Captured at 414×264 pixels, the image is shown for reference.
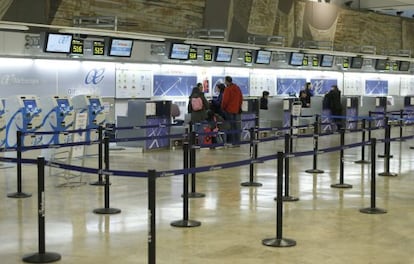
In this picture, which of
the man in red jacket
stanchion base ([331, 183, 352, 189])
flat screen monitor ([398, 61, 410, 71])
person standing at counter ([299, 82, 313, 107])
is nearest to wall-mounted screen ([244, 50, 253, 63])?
person standing at counter ([299, 82, 313, 107])

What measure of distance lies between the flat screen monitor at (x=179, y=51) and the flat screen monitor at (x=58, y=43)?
12.0ft

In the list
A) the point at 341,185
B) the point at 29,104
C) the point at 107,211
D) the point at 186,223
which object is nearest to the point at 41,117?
the point at 29,104

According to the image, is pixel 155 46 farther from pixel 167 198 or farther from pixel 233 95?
pixel 167 198

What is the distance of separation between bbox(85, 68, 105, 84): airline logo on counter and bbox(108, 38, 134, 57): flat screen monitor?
20.6 inches

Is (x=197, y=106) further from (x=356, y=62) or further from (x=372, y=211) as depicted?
(x=356, y=62)

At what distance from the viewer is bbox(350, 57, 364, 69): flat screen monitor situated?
26.0 m

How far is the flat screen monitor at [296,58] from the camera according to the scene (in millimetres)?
22545

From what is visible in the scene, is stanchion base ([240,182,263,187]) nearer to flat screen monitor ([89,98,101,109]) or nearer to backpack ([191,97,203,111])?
flat screen monitor ([89,98,101,109])

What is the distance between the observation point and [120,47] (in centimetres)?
1611

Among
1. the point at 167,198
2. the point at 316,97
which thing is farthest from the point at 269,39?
the point at 167,198

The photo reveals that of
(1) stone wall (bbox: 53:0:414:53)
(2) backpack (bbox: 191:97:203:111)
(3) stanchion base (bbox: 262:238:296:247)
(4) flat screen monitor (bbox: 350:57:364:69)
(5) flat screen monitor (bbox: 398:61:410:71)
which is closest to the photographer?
(3) stanchion base (bbox: 262:238:296:247)

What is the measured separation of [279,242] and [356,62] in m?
20.5

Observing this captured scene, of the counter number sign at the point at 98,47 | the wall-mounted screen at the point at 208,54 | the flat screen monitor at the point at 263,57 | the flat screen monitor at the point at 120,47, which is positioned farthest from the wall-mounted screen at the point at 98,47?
the flat screen monitor at the point at 263,57

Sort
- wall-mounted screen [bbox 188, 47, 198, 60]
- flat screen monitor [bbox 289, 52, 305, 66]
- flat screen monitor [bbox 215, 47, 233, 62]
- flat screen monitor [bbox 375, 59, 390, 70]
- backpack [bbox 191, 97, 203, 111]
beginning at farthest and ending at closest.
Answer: flat screen monitor [bbox 375, 59, 390, 70] → flat screen monitor [bbox 289, 52, 305, 66] → flat screen monitor [bbox 215, 47, 233, 62] → wall-mounted screen [bbox 188, 47, 198, 60] → backpack [bbox 191, 97, 203, 111]
